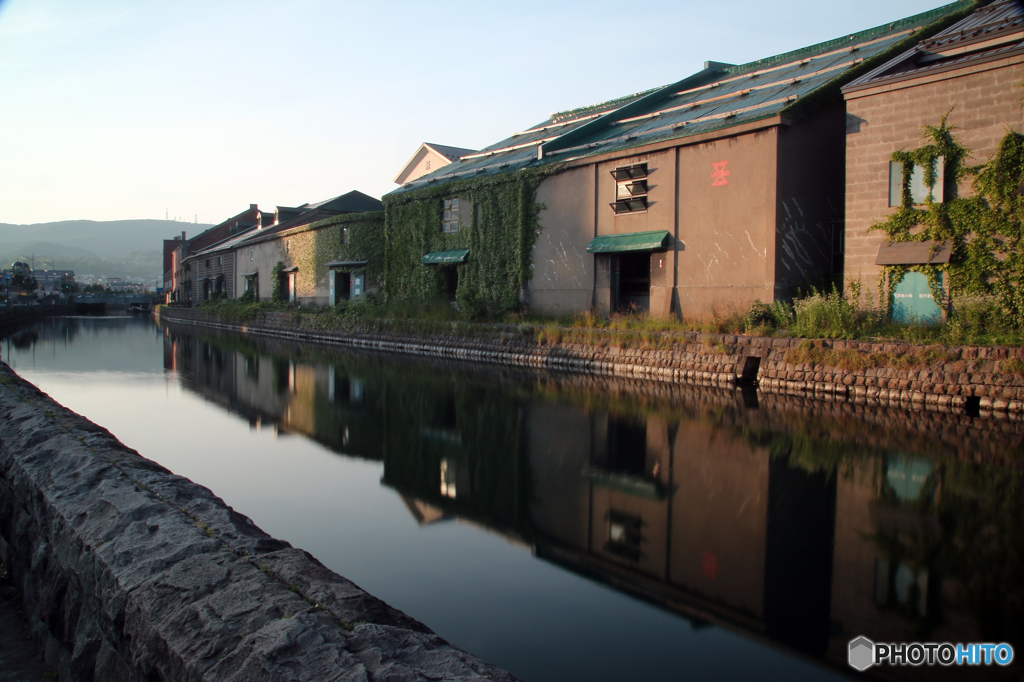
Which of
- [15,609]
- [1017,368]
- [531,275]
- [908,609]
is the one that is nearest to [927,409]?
[1017,368]

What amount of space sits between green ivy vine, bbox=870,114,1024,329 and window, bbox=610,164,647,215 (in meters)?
6.52

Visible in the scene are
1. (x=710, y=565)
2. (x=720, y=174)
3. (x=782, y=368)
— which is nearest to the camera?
(x=710, y=565)

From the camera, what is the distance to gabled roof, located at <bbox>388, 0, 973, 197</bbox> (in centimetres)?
1745

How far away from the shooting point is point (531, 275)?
878 inches

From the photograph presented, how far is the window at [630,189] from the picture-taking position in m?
18.7

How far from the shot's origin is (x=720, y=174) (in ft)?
55.1

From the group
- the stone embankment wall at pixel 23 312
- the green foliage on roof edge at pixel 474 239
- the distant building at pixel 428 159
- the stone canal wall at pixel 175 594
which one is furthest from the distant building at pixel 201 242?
the stone canal wall at pixel 175 594

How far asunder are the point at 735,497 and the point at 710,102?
17389mm

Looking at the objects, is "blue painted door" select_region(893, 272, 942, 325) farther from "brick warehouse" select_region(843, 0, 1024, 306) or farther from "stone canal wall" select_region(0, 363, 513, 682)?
"stone canal wall" select_region(0, 363, 513, 682)

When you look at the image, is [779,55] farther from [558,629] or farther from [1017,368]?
[558,629]

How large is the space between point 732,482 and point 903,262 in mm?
9410

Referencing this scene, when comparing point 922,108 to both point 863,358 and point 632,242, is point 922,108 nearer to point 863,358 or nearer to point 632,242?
point 863,358

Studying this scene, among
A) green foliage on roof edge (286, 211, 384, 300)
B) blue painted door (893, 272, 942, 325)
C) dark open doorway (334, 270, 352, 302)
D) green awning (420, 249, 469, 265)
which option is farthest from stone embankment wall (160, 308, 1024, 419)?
dark open doorway (334, 270, 352, 302)

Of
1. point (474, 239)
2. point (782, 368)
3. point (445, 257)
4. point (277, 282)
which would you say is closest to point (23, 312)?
point (277, 282)
